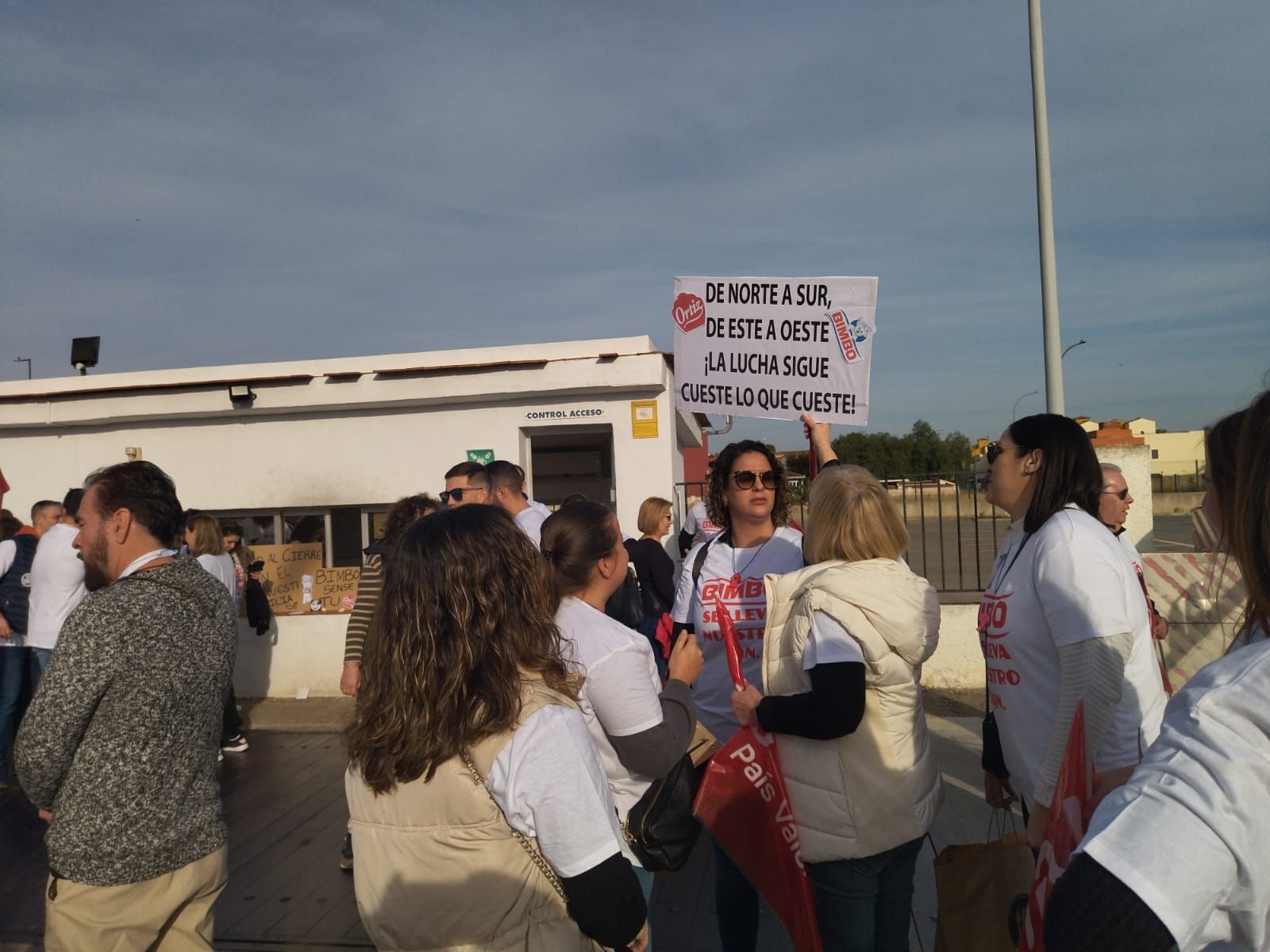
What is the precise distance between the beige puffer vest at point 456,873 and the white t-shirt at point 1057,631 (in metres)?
→ 1.54

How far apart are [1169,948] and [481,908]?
1322mm

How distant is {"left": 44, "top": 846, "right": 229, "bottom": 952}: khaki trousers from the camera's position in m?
2.50

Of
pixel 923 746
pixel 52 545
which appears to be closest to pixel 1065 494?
pixel 923 746

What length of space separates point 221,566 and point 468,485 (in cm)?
251

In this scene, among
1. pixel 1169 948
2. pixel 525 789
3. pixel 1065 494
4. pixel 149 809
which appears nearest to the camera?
pixel 1169 948

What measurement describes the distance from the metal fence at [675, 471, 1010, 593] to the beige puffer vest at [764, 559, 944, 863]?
42cm

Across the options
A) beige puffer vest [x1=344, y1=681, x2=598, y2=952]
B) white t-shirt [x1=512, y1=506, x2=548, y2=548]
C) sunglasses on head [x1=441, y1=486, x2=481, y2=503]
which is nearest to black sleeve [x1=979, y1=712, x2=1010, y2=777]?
beige puffer vest [x1=344, y1=681, x2=598, y2=952]

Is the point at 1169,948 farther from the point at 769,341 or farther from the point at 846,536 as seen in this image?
the point at 769,341

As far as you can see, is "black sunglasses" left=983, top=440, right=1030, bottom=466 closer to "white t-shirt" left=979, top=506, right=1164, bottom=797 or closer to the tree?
"white t-shirt" left=979, top=506, right=1164, bottom=797

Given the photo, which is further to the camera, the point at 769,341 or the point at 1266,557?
the point at 769,341

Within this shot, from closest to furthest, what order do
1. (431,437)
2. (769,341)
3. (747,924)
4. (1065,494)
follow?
(1065,494) → (747,924) → (769,341) → (431,437)

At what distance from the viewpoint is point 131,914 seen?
2.54 m

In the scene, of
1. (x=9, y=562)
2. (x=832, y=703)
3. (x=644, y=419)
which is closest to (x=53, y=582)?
(x=9, y=562)

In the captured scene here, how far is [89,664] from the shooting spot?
245cm
